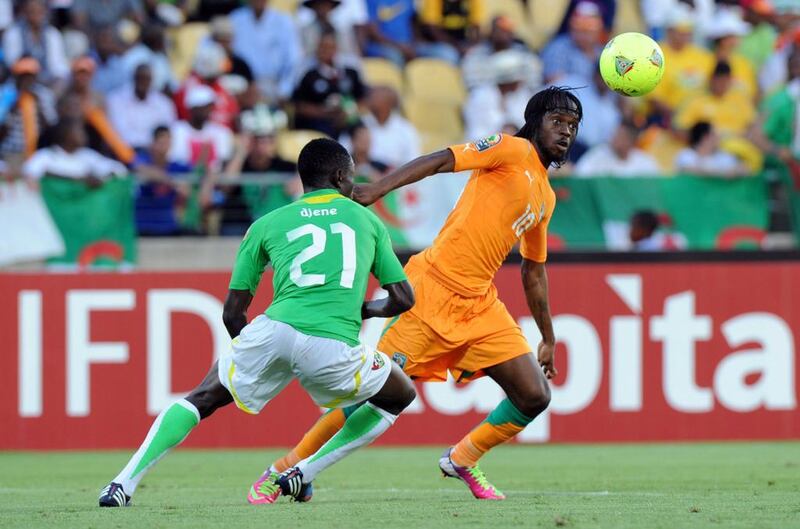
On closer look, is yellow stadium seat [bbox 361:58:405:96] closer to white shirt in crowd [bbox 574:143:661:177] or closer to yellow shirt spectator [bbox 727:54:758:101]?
white shirt in crowd [bbox 574:143:661:177]

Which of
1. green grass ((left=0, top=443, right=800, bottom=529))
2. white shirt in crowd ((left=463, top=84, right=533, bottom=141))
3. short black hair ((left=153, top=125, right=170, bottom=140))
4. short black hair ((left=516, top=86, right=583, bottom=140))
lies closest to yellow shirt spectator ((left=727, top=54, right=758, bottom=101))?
white shirt in crowd ((left=463, top=84, right=533, bottom=141))

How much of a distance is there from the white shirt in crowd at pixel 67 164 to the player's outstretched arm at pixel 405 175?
656 cm

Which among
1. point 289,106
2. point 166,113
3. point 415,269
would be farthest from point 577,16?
point 415,269

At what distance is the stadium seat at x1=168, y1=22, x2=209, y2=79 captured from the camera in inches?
663

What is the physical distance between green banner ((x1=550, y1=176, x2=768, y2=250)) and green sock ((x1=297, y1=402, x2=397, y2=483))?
645 centimetres

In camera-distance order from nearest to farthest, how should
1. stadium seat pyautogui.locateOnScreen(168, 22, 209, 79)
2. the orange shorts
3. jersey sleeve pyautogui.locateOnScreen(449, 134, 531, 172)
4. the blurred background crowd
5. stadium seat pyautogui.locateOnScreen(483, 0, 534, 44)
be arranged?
jersey sleeve pyautogui.locateOnScreen(449, 134, 531, 172), the orange shorts, the blurred background crowd, stadium seat pyautogui.locateOnScreen(168, 22, 209, 79), stadium seat pyautogui.locateOnScreen(483, 0, 534, 44)

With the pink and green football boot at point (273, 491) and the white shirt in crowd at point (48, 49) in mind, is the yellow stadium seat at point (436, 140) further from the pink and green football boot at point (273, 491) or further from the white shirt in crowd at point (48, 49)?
the pink and green football boot at point (273, 491)

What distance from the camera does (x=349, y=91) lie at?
1612 cm

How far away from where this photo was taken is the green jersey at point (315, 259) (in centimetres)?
745

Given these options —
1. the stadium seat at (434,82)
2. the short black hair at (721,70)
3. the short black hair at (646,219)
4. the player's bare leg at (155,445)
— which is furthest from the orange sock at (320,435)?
the short black hair at (721,70)

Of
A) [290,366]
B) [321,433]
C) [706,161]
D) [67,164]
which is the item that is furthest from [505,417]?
[706,161]

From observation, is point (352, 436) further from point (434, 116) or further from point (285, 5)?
point (285, 5)

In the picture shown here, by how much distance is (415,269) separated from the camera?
8.84 metres

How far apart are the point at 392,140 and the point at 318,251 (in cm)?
838
